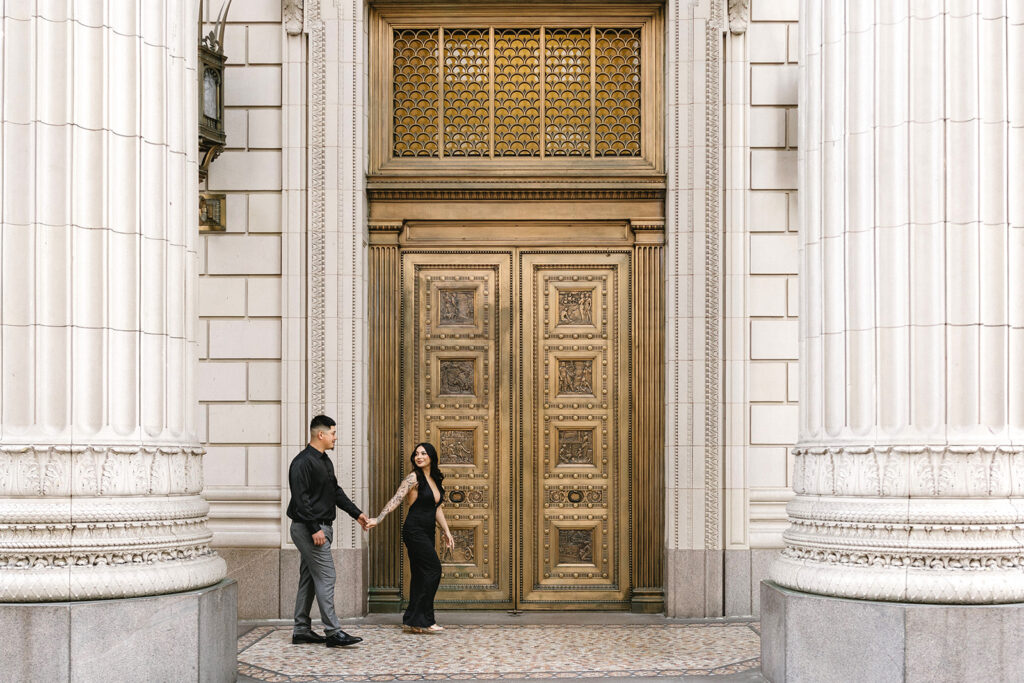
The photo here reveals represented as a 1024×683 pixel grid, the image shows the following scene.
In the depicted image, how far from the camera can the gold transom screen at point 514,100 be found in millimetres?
12930

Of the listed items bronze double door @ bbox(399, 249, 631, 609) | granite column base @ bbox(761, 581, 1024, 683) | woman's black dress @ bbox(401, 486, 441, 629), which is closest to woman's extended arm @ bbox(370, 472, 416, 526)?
woman's black dress @ bbox(401, 486, 441, 629)

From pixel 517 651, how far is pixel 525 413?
124 inches

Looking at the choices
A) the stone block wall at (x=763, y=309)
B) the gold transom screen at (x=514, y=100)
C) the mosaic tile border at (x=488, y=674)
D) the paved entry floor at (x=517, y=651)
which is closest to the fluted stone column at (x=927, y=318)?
the mosaic tile border at (x=488, y=674)

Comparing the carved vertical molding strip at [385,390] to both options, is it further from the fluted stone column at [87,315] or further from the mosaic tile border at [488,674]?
the fluted stone column at [87,315]

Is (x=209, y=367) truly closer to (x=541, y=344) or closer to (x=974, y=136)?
(x=541, y=344)

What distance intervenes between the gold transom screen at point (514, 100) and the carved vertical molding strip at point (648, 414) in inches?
50.9

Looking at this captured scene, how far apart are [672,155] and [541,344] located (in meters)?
2.53

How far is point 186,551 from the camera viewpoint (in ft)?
27.3

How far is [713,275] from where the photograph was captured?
1234 centimetres

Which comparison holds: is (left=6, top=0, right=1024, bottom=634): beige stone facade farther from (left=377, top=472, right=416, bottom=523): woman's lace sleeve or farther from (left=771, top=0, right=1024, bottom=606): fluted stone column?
(left=771, top=0, right=1024, bottom=606): fluted stone column

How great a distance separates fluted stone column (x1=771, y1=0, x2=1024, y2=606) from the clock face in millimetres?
6450

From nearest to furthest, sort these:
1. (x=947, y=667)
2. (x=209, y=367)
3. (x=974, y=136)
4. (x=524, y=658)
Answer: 1. (x=947, y=667)
2. (x=974, y=136)
3. (x=524, y=658)
4. (x=209, y=367)

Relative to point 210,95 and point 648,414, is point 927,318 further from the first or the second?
point 210,95

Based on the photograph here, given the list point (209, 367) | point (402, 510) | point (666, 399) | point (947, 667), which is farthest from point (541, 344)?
point (947, 667)
